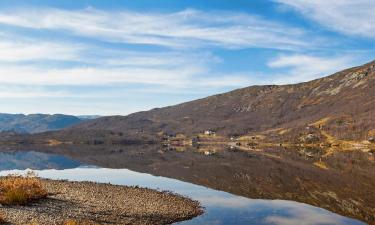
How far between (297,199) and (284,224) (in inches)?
796

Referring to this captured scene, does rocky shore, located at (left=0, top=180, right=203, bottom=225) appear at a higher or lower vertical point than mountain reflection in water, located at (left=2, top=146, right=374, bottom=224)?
higher

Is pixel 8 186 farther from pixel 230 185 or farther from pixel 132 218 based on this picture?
pixel 230 185

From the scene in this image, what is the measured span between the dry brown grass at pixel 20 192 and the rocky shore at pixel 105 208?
0.86 metres

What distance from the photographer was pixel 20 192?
4616 cm

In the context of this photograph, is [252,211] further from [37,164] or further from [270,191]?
[37,164]

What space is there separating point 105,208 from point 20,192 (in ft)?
29.1

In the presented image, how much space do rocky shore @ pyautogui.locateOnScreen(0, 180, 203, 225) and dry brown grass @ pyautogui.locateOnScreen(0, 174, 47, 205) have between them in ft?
2.81

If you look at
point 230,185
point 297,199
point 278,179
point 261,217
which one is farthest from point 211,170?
point 261,217

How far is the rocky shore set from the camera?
4110 cm

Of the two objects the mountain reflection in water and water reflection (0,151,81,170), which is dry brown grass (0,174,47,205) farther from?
water reflection (0,151,81,170)

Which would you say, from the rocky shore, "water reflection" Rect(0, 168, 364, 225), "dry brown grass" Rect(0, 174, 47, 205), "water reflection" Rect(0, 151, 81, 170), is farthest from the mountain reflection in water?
"water reflection" Rect(0, 151, 81, 170)

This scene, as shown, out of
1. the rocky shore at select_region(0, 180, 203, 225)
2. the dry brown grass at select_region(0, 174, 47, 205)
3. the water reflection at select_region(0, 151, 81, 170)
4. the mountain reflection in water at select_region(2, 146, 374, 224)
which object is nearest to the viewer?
the rocky shore at select_region(0, 180, 203, 225)

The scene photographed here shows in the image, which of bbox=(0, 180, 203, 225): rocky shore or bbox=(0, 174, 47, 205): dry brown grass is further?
bbox=(0, 174, 47, 205): dry brown grass

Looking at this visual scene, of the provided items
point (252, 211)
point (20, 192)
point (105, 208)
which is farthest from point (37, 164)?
point (252, 211)
